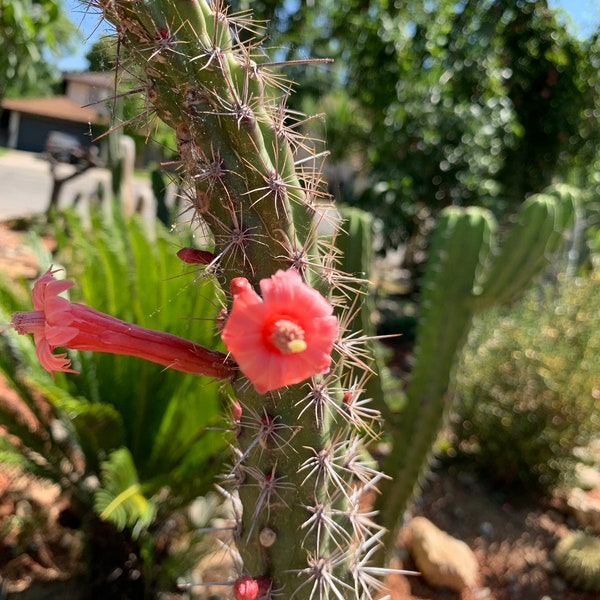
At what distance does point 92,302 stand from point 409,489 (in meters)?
1.65

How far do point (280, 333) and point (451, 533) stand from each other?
11.8ft

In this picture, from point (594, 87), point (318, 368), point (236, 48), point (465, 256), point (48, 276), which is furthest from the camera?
point (594, 87)

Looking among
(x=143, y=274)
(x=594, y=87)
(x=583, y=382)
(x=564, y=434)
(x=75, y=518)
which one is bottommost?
Result: (x=75, y=518)

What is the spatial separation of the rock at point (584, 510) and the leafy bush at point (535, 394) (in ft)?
0.60

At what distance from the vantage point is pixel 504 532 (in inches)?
150

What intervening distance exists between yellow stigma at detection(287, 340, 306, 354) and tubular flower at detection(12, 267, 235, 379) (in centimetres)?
31

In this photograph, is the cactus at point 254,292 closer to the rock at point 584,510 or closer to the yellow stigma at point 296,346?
the yellow stigma at point 296,346

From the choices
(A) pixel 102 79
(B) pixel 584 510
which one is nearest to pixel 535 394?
(B) pixel 584 510

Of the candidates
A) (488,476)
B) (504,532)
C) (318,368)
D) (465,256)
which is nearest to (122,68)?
(318,368)

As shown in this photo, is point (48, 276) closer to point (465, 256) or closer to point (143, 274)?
point (143, 274)

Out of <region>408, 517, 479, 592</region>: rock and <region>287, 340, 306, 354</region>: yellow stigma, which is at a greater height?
<region>287, 340, 306, 354</region>: yellow stigma

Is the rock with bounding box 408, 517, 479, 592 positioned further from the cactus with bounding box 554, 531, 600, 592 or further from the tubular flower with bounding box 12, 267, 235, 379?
the tubular flower with bounding box 12, 267, 235, 379

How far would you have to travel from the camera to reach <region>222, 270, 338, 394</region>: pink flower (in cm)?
63

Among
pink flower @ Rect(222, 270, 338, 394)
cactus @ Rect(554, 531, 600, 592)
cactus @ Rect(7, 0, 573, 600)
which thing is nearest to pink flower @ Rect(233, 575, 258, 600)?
cactus @ Rect(7, 0, 573, 600)
